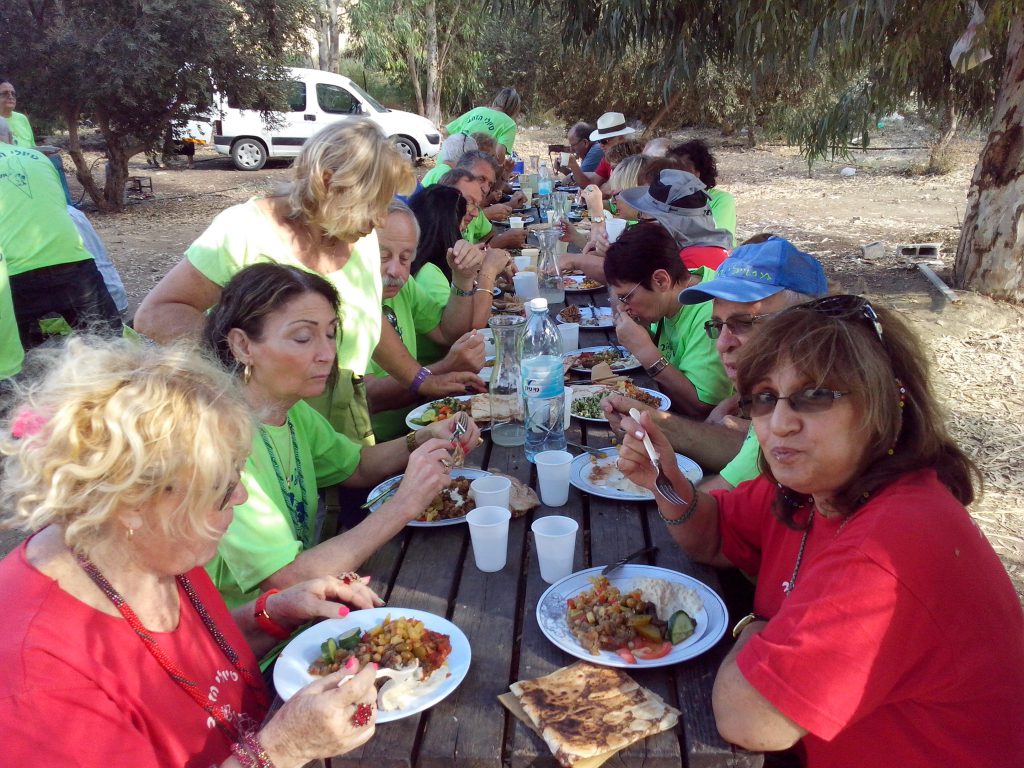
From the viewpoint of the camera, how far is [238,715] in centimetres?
169

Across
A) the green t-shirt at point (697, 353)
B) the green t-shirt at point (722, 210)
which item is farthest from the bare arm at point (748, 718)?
the green t-shirt at point (722, 210)

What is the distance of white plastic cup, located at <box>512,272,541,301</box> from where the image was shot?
16.2 feet

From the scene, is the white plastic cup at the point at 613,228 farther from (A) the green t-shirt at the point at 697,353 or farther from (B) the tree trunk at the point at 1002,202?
(B) the tree trunk at the point at 1002,202

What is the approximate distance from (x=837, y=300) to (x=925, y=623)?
671 mm

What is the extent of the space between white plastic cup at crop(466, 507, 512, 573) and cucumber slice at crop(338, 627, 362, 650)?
1.31ft

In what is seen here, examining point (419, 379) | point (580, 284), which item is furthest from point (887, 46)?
point (419, 379)

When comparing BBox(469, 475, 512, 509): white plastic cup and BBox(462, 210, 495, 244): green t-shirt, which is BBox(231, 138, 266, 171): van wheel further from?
BBox(469, 475, 512, 509): white plastic cup

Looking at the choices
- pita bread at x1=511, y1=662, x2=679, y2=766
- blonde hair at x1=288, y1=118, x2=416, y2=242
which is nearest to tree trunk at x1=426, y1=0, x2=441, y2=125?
blonde hair at x1=288, y1=118, x2=416, y2=242

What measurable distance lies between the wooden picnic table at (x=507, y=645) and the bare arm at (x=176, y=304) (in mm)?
1291

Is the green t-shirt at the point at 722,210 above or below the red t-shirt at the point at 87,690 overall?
above

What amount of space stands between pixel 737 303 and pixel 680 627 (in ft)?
4.03

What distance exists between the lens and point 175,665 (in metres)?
1.56

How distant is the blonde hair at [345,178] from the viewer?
3035 mm

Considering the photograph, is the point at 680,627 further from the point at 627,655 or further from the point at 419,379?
the point at 419,379
